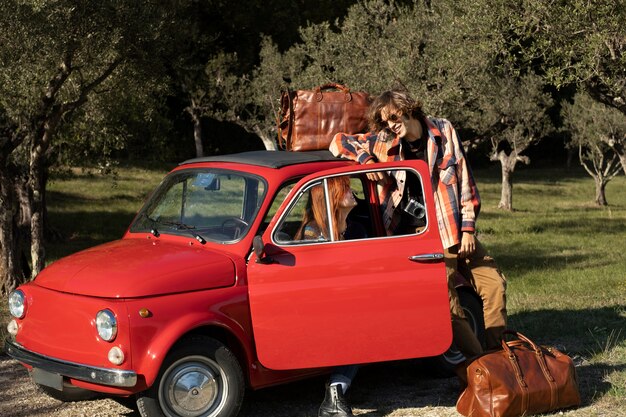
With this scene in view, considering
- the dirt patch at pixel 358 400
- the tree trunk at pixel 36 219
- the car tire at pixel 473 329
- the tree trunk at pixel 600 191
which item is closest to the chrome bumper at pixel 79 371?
the dirt patch at pixel 358 400

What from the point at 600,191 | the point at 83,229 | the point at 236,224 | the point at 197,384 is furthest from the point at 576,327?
the point at 600,191

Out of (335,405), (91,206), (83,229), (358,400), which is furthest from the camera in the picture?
(91,206)

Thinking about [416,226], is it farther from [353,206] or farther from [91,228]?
[91,228]

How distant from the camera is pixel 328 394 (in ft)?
22.2

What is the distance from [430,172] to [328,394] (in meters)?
1.76

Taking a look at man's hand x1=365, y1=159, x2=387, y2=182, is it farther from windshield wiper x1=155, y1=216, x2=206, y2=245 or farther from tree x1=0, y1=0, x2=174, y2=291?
tree x1=0, y1=0, x2=174, y2=291

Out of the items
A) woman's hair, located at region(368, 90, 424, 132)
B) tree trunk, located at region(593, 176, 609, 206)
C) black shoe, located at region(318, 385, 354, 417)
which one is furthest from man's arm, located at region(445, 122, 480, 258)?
tree trunk, located at region(593, 176, 609, 206)

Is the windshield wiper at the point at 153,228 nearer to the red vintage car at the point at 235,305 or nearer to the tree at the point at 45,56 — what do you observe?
the red vintage car at the point at 235,305

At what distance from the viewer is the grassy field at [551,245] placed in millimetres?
9086

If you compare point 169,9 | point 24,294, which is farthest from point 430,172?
point 169,9

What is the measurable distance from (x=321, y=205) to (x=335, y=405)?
1.39 meters

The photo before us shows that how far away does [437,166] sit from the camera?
23.6 feet

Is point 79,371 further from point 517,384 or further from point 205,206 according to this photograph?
point 517,384

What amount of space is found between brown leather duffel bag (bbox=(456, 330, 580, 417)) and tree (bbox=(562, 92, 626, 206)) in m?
31.7
